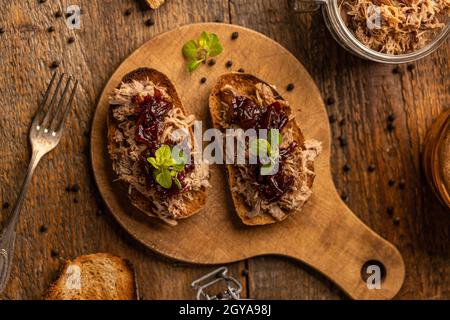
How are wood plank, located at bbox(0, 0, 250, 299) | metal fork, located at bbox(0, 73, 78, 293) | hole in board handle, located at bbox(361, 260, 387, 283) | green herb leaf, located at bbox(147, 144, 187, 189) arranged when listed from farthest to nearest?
hole in board handle, located at bbox(361, 260, 387, 283) → wood plank, located at bbox(0, 0, 250, 299) → metal fork, located at bbox(0, 73, 78, 293) → green herb leaf, located at bbox(147, 144, 187, 189)

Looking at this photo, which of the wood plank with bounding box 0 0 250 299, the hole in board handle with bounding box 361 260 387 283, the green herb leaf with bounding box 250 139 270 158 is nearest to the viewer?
the green herb leaf with bounding box 250 139 270 158

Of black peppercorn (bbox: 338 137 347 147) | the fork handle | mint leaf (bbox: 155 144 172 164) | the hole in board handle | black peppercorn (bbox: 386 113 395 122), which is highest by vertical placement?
black peppercorn (bbox: 386 113 395 122)

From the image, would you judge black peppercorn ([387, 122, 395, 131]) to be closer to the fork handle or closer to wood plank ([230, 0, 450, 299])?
wood plank ([230, 0, 450, 299])

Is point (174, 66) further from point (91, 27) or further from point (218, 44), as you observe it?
point (91, 27)

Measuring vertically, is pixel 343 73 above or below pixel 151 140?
above

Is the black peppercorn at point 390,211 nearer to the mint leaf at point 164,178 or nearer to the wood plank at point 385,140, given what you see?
the wood plank at point 385,140

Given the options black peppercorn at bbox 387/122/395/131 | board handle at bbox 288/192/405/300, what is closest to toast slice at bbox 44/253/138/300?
board handle at bbox 288/192/405/300

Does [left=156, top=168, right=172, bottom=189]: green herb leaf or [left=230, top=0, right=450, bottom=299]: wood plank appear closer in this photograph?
[left=156, top=168, right=172, bottom=189]: green herb leaf
